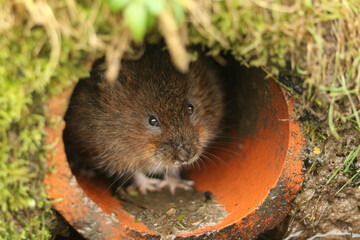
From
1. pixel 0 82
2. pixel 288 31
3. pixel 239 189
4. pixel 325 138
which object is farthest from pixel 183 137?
pixel 0 82

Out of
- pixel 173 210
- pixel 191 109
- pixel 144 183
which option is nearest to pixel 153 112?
pixel 191 109

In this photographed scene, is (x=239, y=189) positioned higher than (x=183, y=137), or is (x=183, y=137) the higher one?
(x=183, y=137)

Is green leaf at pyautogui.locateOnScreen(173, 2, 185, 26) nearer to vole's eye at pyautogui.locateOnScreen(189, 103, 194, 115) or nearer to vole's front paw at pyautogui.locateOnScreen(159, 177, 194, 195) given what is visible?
vole's eye at pyautogui.locateOnScreen(189, 103, 194, 115)

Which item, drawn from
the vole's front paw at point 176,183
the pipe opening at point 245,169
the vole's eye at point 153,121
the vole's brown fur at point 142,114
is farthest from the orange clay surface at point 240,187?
the vole's eye at point 153,121

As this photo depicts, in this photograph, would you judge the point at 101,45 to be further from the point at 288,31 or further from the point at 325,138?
the point at 325,138

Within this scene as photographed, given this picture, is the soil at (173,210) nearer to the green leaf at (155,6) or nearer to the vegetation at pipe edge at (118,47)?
the vegetation at pipe edge at (118,47)

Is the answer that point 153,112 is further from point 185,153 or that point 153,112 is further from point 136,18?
point 136,18
